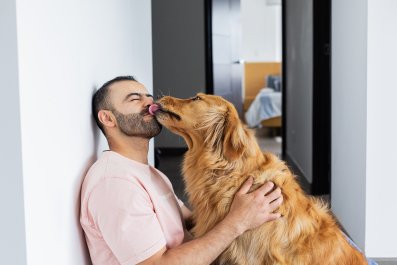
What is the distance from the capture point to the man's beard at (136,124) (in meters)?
1.58

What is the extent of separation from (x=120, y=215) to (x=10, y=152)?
0.39 m

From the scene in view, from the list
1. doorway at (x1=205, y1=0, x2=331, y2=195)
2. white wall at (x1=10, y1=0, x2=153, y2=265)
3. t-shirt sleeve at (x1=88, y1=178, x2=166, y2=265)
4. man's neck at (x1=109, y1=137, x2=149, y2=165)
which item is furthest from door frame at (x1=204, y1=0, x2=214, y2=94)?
t-shirt sleeve at (x1=88, y1=178, x2=166, y2=265)

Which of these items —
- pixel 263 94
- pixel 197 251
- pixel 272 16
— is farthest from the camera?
pixel 272 16

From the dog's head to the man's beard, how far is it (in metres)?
0.03

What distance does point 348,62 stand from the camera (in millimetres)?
3303

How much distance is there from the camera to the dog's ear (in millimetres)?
1589

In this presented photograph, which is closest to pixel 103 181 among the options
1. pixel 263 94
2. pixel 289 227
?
pixel 289 227

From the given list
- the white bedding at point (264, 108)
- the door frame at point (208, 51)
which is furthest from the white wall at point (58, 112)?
the white bedding at point (264, 108)

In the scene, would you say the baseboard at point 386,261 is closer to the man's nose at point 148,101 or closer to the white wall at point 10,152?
the man's nose at point 148,101

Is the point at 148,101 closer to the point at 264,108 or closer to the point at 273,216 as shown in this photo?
the point at 273,216

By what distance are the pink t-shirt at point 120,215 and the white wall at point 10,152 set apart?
0.31 metres

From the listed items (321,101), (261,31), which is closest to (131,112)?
(321,101)

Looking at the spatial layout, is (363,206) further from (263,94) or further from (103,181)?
(263,94)

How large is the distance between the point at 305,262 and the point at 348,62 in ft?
6.58
